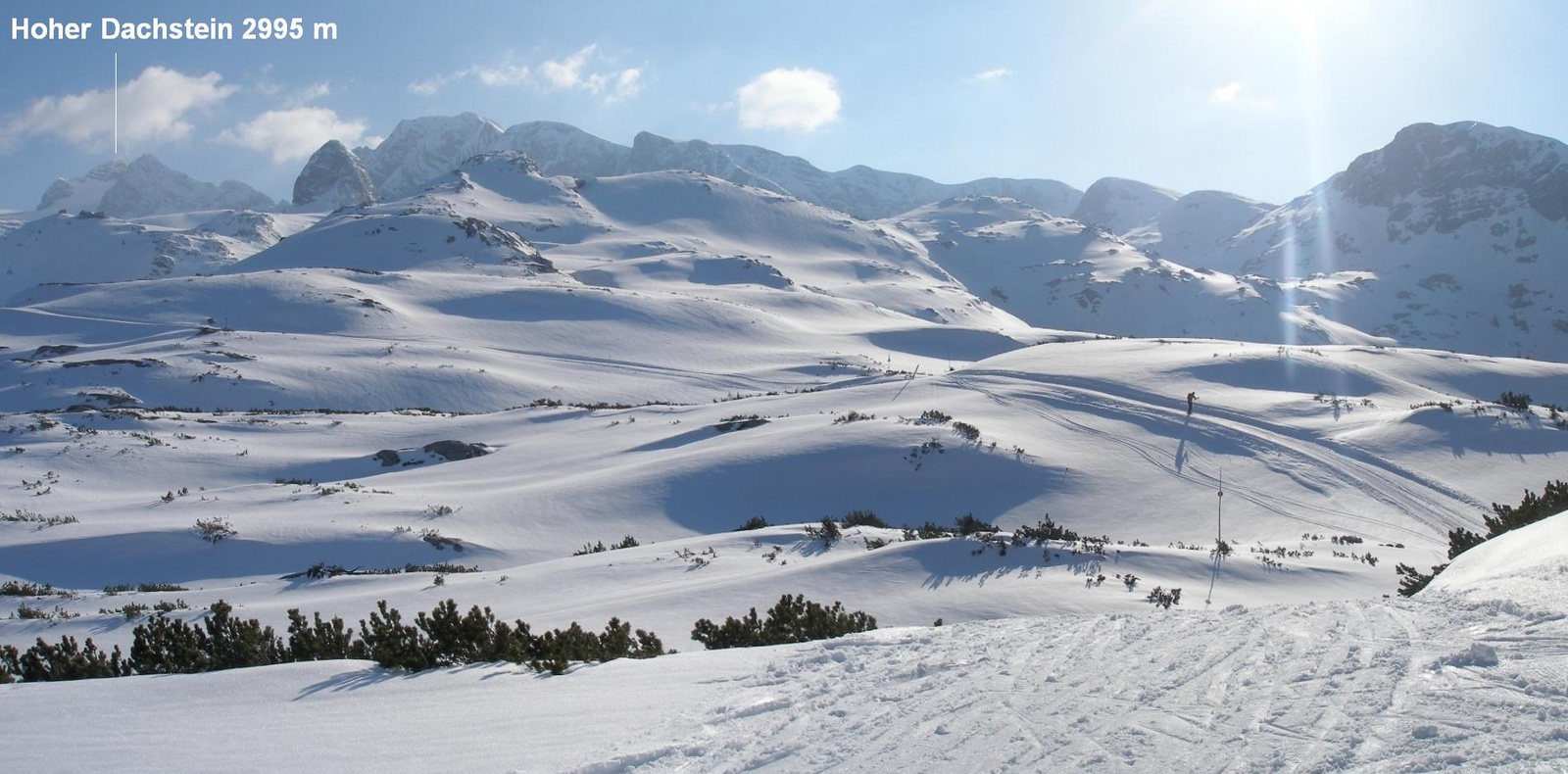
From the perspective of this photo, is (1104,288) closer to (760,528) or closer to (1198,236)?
(1198,236)

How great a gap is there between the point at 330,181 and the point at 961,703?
8267 inches

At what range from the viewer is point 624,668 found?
6492 mm

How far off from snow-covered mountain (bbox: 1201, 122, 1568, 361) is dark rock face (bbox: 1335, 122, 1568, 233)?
19cm

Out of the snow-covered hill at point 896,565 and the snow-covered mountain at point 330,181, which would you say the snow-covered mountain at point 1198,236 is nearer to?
the snow-covered hill at point 896,565

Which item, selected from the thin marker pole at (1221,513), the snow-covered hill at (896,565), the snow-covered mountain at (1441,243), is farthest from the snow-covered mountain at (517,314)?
the snow-covered mountain at (1441,243)

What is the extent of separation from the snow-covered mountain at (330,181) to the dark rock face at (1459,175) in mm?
197814

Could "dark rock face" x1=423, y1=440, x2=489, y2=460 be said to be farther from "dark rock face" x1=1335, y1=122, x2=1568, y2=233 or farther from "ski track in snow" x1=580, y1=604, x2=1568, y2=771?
"dark rock face" x1=1335, y1=122, x2=1568, y2=233

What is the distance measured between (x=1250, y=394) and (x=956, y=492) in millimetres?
14551

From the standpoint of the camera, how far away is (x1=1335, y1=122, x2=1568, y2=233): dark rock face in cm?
14688

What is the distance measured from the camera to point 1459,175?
154 meters

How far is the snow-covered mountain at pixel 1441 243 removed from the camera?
12294cm

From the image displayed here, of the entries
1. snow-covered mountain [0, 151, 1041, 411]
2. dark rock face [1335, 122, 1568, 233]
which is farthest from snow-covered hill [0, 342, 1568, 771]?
dark rock face [1335, 122, 1568, 233]

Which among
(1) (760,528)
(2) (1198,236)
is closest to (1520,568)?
(1) (760,528)

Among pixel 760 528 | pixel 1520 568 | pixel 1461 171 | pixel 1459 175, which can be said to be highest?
pixel 1461 171
